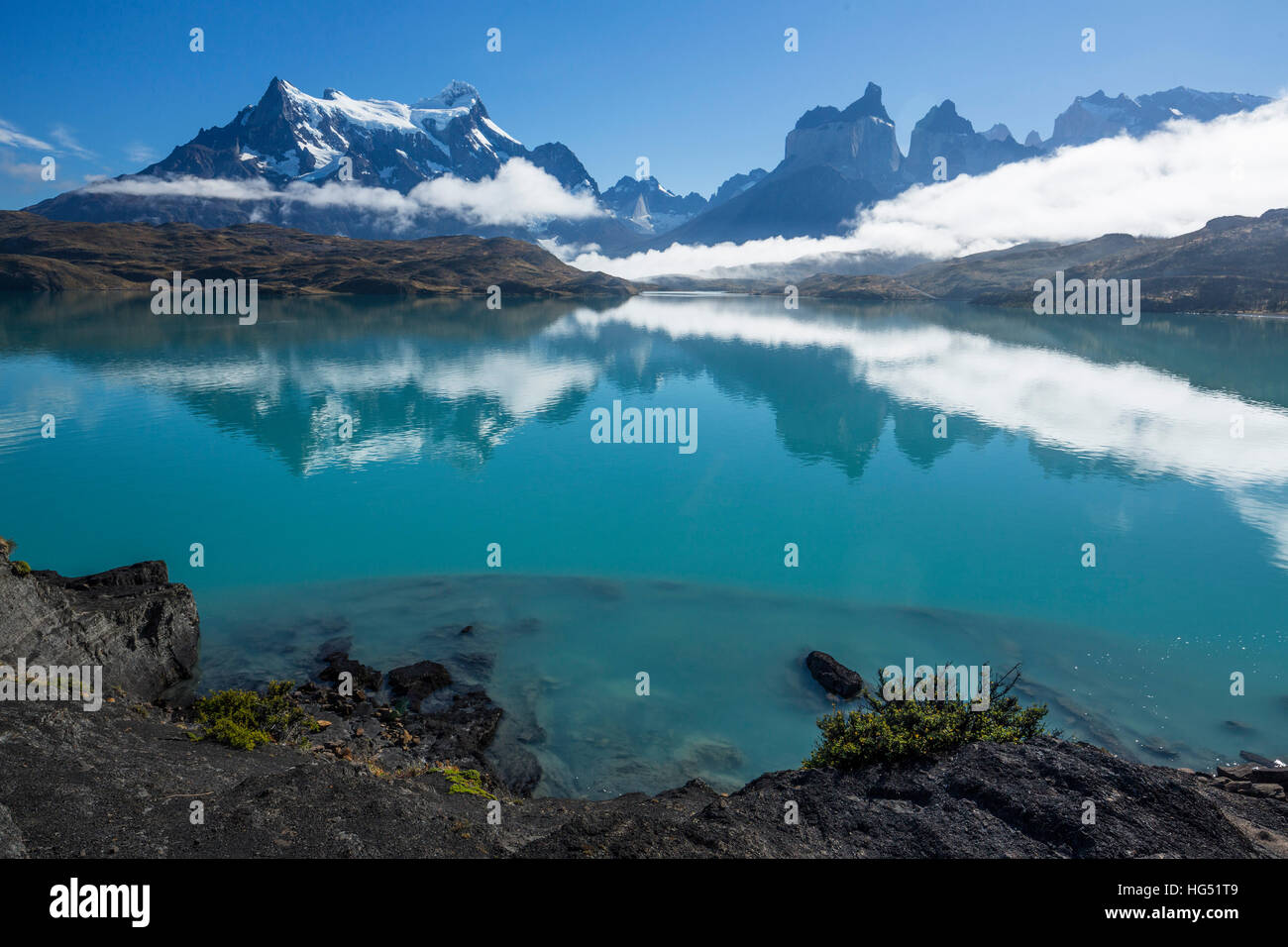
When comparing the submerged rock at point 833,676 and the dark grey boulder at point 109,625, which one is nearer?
the dark grey boulder at point 109,625

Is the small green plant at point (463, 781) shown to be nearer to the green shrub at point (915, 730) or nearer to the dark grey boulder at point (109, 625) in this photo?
the green shrub at point (915, 730)

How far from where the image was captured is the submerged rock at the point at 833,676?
667 inches

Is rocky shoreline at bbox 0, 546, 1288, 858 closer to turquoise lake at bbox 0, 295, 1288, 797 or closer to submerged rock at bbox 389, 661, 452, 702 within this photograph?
submerged rock at bbox 389, 661, 452, 702

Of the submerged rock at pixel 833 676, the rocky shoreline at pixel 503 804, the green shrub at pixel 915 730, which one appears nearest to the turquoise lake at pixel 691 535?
the submerged rock at pixel 833 676

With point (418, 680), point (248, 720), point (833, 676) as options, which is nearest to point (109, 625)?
point (248, 720)

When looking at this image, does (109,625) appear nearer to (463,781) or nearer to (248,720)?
(248,720)

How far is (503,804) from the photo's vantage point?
11.6m

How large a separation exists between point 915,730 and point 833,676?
6148mm

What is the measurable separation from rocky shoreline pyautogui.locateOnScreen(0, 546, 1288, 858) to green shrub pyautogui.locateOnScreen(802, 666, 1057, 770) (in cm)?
31

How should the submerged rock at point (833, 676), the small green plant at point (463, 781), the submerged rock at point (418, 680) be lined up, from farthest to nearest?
1. the submerged rock at point (833, 676)
2. the submerged rock at point (418, 680)
3. the small green plant at point (463, 781)

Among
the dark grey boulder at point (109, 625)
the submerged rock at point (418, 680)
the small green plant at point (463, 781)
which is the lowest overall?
the small green plant at point (463, 781)

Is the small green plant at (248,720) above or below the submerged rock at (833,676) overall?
above

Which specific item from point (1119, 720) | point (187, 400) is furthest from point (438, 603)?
point (187, 400)

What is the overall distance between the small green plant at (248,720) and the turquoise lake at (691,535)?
3.59 metres
